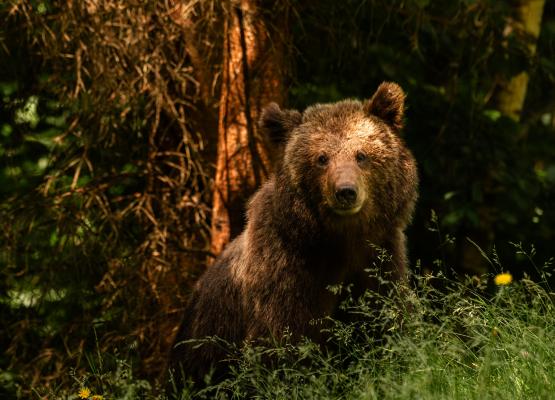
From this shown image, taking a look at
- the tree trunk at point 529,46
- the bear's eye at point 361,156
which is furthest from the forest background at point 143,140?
the bear's eye at point 361,156

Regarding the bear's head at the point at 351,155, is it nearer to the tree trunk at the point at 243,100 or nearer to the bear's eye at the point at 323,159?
the bear's eye at the point at 323,159

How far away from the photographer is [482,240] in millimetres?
8516

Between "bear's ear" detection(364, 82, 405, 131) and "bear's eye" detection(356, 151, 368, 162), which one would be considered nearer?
"bear's eye" detection(356, 151, 368, 162)

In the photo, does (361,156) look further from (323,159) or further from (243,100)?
(243,100)

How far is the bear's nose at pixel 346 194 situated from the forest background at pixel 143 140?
1.83 m

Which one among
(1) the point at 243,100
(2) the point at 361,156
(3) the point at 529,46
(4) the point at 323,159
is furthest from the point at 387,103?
(3) the point at 529,46

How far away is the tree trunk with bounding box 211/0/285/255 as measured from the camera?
6516mm

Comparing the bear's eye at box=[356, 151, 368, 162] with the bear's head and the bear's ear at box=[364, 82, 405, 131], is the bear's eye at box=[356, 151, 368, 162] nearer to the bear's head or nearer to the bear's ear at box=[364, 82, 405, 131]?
the bear's head

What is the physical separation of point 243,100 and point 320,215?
1.77m

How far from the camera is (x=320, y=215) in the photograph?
505 cm

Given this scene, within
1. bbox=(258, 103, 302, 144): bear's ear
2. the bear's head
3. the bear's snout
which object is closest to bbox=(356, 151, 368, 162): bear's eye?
the bear's head

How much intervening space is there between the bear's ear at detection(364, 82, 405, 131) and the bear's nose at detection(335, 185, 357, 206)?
71 centimetres

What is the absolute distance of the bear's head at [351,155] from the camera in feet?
16.4

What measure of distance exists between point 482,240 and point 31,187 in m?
4.09
